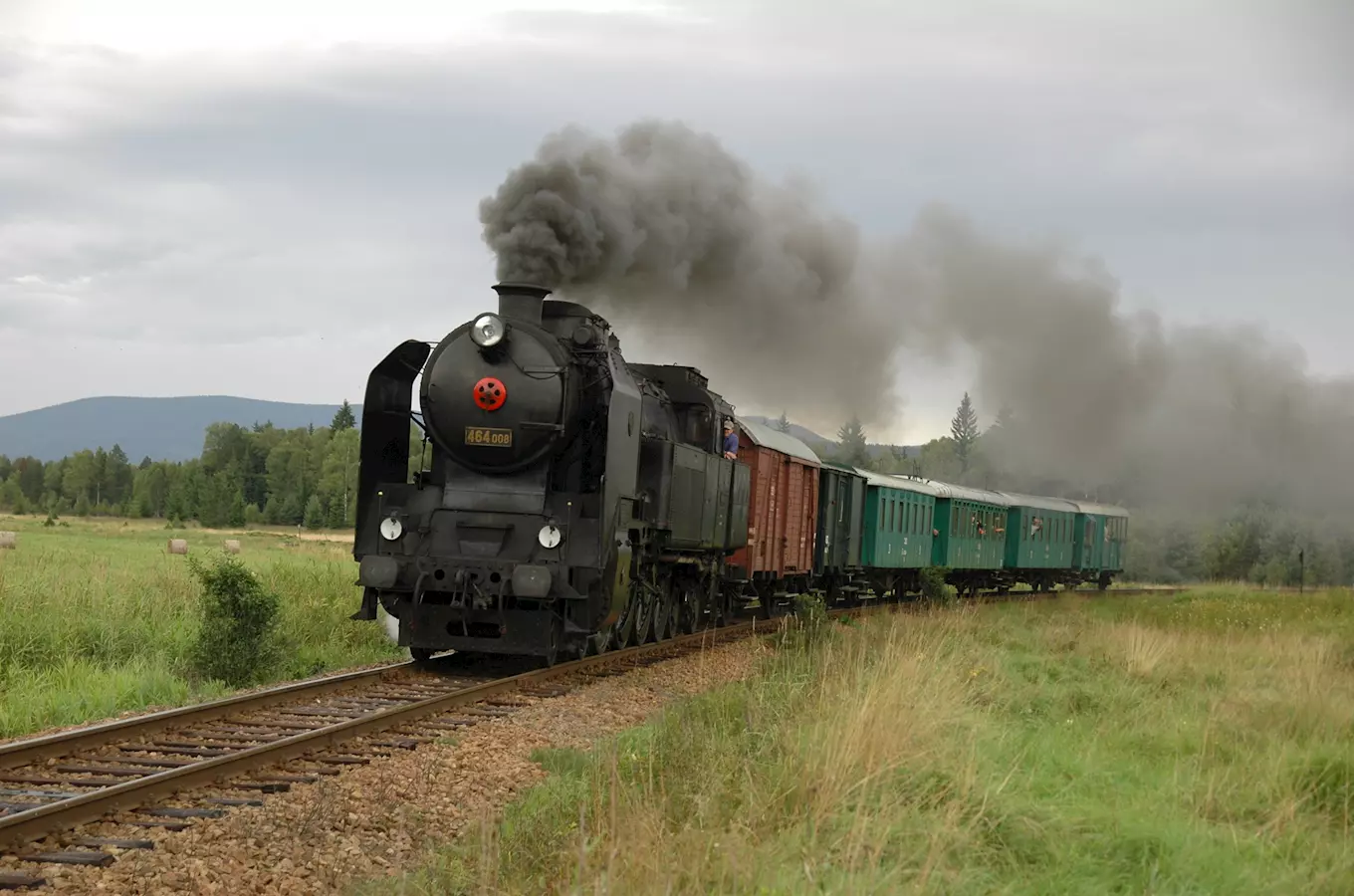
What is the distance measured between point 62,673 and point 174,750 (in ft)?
12.4

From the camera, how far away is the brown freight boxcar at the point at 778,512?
19031 millimetres

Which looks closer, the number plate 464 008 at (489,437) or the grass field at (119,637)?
the grass field at (119,637)

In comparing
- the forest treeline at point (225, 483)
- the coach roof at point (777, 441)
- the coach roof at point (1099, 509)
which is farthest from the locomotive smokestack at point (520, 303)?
the forest treeline at point (225, 483)

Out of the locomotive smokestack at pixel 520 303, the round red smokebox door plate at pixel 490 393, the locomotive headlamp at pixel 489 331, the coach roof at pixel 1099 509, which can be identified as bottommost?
the round red smokebox door plate at pixel 490 393

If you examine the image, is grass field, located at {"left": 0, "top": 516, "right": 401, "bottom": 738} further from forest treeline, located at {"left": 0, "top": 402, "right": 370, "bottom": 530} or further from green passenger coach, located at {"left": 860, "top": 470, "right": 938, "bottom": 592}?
forest treeline, located at {"left": 0, "top": 402, "right": 370, "bottom": 530}

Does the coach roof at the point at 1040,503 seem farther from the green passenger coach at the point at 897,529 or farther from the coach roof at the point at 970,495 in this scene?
the green passenger coach at the point at 897,529

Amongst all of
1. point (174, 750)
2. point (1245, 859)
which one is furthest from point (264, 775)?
point (1245, 859)

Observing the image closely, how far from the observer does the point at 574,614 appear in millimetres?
12086

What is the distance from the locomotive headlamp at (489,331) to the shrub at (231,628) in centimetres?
330

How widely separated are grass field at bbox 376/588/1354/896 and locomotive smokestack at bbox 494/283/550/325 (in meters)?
4.45

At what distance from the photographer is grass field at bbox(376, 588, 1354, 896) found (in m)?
5.20

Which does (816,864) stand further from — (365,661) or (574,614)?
(365,661)

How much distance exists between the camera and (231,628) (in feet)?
39.8

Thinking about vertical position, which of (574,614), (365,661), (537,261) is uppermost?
(537,261)
